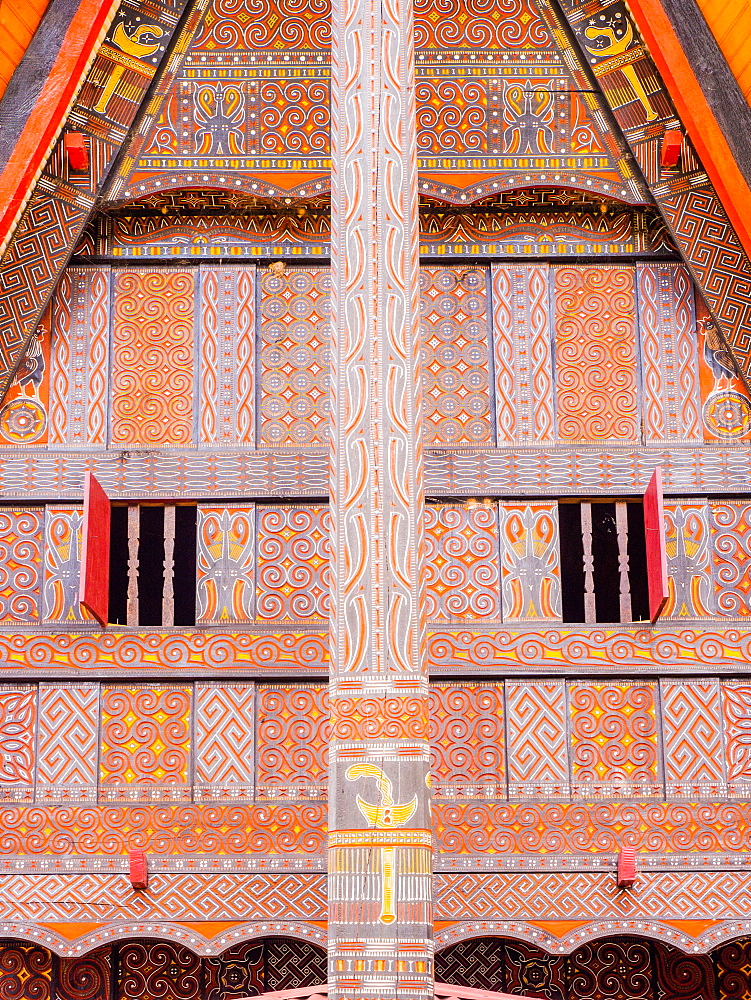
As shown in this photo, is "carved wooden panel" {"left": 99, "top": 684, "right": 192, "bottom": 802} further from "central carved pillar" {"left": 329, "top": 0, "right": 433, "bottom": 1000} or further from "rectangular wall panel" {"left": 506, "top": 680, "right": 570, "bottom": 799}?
"central carved pillar" {"left": 329, "top": 0, "right": 433, "bottom": 1000}

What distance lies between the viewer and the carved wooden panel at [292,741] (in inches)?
280

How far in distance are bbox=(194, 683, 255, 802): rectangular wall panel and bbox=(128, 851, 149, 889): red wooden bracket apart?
0.43 m

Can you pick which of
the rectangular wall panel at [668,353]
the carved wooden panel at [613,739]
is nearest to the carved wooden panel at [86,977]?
the carved wooden panel at [613,739]

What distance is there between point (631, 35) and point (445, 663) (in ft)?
11.9

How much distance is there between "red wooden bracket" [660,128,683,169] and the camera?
24.9 ft

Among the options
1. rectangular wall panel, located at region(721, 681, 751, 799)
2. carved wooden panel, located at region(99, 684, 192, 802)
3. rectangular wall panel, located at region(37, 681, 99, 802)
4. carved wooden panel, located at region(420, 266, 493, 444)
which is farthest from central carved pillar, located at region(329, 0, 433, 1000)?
rectangular wall panel, located at region(721, 681, 751, 799)

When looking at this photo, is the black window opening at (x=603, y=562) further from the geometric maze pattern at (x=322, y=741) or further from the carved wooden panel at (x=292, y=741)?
the carved wooden panel at (x=292, y=741)

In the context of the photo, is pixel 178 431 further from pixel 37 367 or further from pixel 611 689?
pixel 611 689

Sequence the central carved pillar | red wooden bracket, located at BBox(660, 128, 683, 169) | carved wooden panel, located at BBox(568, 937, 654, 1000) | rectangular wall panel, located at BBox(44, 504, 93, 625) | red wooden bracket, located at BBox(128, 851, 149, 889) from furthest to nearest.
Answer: red wooden bracket, located at BBox(660, 128, 683, 169), rectangular wall panel, located at BBox(44, 504, 93, 625), carved wooden panel, located at BBox(568, 937, 654, 1000), red wooden bracket, located at BBox(128, 851, 149, 889), the central carved pillar

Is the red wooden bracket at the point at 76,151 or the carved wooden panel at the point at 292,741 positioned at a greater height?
the red wooden bracket at the point at 76,151

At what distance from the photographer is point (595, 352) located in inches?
307

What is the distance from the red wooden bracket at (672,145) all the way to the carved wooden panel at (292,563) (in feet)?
8.84

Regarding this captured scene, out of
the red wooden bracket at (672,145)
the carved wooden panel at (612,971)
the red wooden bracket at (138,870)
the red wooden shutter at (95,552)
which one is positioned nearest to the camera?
the red wooden bracket at (138,870)

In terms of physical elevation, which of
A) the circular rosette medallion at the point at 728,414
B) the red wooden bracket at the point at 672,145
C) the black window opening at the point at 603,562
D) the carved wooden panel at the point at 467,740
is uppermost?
the red wooden bracket at the point at 672,145
